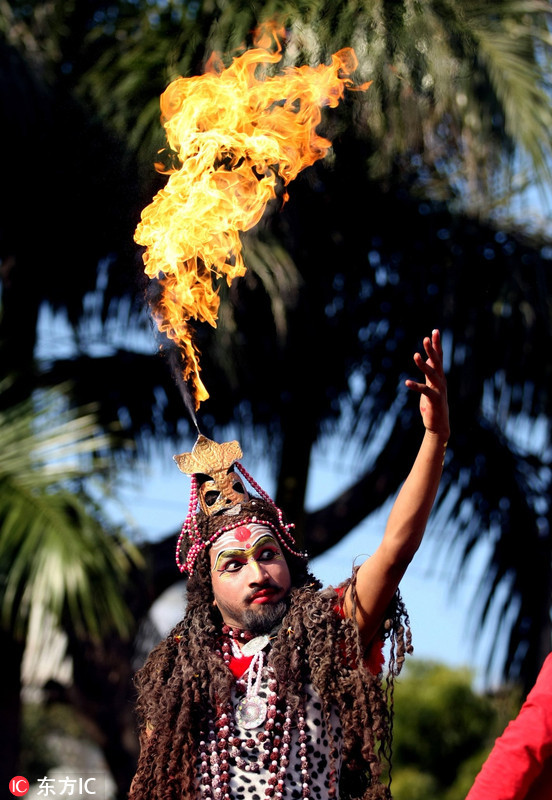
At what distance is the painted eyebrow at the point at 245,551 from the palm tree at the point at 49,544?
2720mm

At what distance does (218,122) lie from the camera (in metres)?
3.62

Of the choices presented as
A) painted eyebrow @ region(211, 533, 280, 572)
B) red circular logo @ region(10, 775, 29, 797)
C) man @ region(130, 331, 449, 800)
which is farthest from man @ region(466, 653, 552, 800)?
red circular logo @ region(10, 775, 29, 797)

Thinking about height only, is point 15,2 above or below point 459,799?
above

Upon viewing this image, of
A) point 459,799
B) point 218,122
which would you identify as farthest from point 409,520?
point 459,799

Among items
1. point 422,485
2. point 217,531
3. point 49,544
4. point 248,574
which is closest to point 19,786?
point 49,544

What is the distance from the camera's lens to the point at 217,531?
2.93 meters

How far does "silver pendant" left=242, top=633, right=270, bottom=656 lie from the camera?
2.79 metres

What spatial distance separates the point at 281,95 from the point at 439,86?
1915 millimetres

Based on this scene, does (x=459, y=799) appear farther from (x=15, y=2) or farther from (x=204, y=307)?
(x=204, y=307)

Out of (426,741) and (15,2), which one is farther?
(426,741)

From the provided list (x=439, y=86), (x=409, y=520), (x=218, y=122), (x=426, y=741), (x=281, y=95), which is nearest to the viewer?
(x=409, y=520)

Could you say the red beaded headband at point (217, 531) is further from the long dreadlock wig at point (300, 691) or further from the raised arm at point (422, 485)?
the raised arm at point (422, 485)

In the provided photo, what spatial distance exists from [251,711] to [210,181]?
5.20ft

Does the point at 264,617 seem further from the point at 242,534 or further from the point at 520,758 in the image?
the point at 520,758
